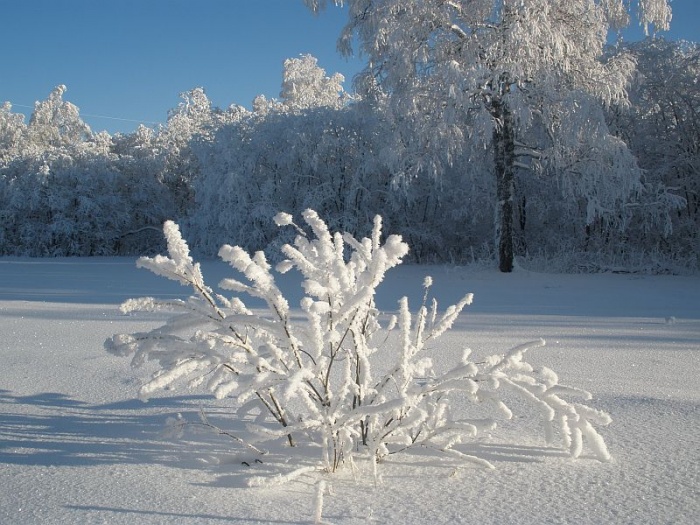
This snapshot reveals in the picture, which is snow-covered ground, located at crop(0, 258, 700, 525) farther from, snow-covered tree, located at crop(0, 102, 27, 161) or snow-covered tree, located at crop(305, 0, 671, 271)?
snow-covered tree, located at crop(0, 102, 27, 161)

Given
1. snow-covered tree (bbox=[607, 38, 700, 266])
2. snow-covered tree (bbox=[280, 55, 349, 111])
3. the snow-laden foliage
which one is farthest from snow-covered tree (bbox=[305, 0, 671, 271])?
snow-covered tree (bbox=[280, 55, 349, 111])

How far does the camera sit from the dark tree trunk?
10352 millimetres

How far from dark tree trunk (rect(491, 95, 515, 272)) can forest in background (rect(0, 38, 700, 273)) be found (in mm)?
354

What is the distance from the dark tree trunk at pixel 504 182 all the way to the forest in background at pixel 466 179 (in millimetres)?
354

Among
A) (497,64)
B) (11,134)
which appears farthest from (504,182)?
(11,134)

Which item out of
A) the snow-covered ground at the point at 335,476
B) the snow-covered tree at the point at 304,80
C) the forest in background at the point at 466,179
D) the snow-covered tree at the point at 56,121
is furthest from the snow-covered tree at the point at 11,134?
the snow-covered ground at the point at 335,476

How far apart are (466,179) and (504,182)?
12.4ft

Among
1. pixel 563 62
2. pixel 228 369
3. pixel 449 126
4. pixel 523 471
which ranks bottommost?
pixel 523 471

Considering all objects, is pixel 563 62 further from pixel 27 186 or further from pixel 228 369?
pixel 27 186

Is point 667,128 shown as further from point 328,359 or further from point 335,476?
point 335,476

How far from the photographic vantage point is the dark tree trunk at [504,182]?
34.0ft

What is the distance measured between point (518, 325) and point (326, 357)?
3.93 meters

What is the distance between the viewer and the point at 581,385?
3.09 metres

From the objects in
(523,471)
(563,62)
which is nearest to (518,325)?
(523,471)
